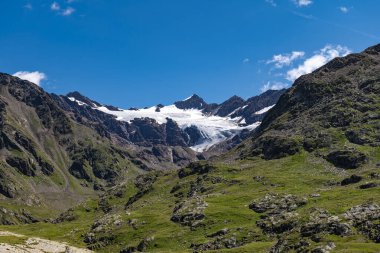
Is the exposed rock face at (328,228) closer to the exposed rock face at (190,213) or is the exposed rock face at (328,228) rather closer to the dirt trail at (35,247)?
the exposed rock face at (190,213)

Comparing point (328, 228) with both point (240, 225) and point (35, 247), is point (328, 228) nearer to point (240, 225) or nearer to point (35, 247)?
point (240, 225)

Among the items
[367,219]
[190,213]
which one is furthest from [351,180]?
[367,219]

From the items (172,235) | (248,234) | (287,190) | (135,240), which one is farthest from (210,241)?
(287,190)

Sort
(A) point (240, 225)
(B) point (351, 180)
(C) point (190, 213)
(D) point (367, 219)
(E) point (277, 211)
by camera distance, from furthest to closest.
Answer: (B) point (351, 180)
(C) point (190, 213)
(E) point (277, 211)
(A) point (240, 225)
(D) point (367, 219)

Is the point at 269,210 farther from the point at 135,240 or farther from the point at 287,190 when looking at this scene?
the point at 135,240

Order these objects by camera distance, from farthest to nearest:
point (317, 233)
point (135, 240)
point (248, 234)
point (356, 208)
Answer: point (135, 240), point (248, 234), point (356, 208), point (317, 233)

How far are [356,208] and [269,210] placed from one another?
50.1 meters

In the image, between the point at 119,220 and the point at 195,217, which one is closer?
the point at 195,217

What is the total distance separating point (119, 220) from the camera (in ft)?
622

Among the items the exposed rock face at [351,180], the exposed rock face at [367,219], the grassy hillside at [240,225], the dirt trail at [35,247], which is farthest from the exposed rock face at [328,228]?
the exposed rock face at [351,180]

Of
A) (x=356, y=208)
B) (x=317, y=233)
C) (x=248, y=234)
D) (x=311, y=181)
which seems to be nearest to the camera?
(x=317, y=233)

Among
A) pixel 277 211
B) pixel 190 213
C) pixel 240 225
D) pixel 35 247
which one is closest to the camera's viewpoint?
pixel 240 225

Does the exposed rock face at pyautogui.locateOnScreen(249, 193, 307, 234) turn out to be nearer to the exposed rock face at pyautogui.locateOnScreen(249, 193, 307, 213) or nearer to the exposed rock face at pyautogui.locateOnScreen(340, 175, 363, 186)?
the exposed rock face at pyautogui.locateOnScreen(249, 193, 307, 213)

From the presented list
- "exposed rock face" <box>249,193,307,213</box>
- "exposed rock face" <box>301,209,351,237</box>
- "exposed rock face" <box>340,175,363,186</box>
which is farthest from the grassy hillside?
"exposed rock face" <box>340,175,363,186</box>
